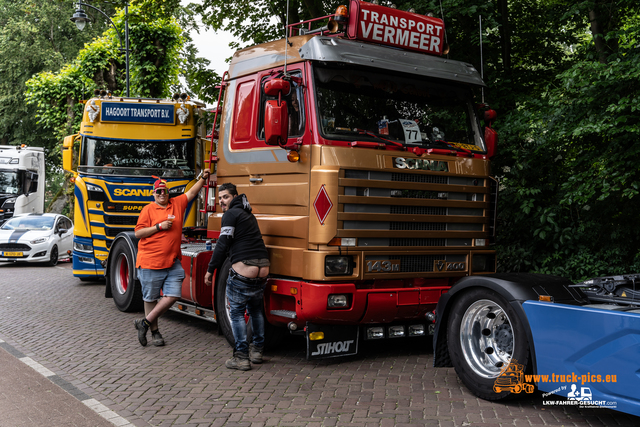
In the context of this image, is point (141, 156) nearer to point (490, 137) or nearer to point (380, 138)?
point (380, 138)

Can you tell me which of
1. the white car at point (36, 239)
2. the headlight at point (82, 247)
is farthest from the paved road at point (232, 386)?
the white car at point (36, 239)

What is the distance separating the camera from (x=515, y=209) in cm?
995

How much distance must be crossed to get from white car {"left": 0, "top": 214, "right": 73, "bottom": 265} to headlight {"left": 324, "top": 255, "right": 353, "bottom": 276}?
14.9 meters

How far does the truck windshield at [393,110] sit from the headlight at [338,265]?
3.79 feet

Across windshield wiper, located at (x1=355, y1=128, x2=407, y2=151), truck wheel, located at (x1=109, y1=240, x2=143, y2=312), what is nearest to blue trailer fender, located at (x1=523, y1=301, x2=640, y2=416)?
windshield wiper, located at (x1=355, y1=128, x2=407, y2=151)

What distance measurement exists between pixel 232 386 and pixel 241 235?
1470 millimetres

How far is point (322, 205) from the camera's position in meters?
5.97

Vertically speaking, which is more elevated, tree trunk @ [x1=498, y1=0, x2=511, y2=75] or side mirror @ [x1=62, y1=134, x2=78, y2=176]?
tree trunk @ [x1=498, y1=0, x2=511, y2=75]

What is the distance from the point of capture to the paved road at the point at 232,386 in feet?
15.7

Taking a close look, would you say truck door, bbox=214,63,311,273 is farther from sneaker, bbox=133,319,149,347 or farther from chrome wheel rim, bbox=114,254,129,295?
chrome wheel rim, bbox=114,254,129,295

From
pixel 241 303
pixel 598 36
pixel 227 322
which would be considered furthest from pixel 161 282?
pixel 598 36

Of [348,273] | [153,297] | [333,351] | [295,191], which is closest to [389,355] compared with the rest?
[333,351]

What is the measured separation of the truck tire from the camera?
6.86 m

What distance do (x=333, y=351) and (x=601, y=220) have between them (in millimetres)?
5231
